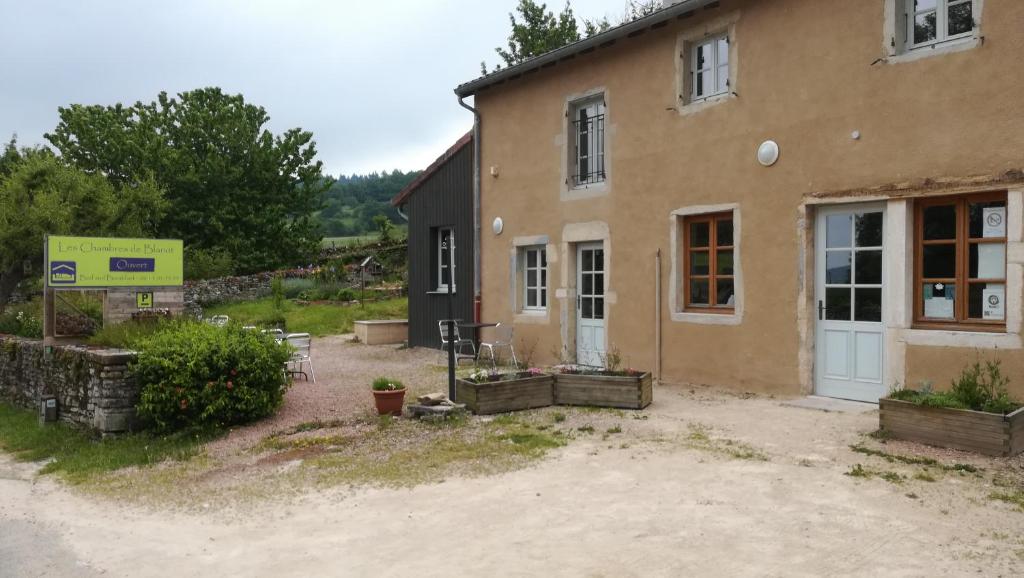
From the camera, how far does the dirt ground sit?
12.3 ft

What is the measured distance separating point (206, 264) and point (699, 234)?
22.9 m

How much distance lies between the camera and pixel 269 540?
4363 mm

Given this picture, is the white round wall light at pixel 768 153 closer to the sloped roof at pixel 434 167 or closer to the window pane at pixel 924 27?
the window pane at pixel 924 27

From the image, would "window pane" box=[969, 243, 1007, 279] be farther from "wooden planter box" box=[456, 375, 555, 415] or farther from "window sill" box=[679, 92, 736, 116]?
"wooden planter box" box=[456, 375, 555, 415]

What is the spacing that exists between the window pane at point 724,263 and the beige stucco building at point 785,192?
0.03 m

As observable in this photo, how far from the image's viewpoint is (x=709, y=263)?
8914mm

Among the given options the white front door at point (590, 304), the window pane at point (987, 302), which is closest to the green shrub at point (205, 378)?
the white front door at point (590, 304)

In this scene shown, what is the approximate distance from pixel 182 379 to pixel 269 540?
3.77 m

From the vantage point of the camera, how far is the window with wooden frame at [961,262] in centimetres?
651

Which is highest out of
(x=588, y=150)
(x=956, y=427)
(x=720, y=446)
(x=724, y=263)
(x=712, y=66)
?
(x=712, y=66)

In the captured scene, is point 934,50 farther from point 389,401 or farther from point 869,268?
point 389,401

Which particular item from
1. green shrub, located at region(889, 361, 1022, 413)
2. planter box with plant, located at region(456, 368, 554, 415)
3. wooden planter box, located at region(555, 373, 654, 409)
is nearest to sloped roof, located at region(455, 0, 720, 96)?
wooden planter box, located at region(555, 373, 654, 409)

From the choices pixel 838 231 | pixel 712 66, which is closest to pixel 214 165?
pixel 712 66

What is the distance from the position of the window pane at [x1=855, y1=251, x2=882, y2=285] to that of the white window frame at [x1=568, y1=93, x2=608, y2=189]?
375cm
